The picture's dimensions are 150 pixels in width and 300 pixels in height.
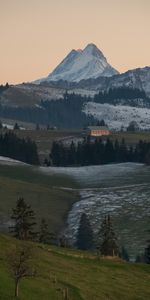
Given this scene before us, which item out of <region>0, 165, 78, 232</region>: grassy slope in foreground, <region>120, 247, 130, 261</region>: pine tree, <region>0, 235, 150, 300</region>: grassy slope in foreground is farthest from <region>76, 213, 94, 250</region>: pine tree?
<region>0, 235, 150, 300</region>: grassy slope in foreground

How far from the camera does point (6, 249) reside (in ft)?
179

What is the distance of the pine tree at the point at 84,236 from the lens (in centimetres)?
12356

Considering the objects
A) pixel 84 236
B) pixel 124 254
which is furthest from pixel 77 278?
pixel 84 236

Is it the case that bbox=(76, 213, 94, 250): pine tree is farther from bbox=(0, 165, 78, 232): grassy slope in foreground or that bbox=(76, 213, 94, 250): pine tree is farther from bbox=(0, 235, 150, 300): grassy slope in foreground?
bbox=(0, 235, 150, 300): grassy slope in foreground

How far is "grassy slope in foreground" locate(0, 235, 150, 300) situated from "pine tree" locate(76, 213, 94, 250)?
2190 inches

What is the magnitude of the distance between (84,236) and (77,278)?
73313 mm

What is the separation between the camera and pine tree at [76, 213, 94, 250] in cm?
12356

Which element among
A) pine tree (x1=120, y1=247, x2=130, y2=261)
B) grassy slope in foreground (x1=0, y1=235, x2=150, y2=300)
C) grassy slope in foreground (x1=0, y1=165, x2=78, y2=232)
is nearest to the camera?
Answer: grassy slope in foreground (x1=0, y1=235, x2=150, y2=300)

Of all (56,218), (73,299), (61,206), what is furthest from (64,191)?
(73,299)

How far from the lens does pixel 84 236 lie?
12650 cm

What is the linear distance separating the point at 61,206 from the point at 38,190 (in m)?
15.8

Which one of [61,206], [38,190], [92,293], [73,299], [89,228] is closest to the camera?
[73,299]

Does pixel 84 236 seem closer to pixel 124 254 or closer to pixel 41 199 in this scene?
pixel 124 254

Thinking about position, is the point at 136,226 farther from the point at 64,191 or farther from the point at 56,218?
the point at 64,191
